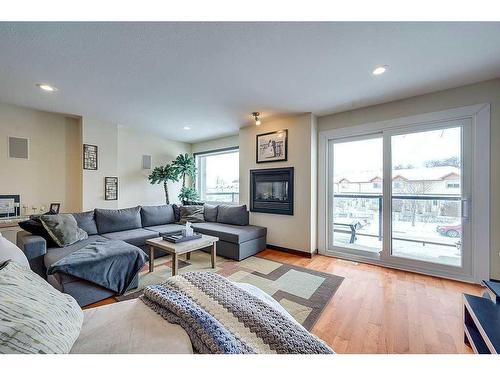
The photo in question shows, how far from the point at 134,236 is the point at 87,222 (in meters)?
0.74

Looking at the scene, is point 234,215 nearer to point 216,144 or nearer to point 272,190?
point 272,190

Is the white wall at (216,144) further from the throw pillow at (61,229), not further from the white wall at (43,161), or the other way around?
the throw pillow at (61,229)

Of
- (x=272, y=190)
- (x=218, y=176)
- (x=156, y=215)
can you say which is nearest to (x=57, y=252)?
(x=156, y=215)

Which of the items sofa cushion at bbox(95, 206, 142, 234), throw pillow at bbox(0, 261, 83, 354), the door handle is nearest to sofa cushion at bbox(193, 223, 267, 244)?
sofa cushion at bbox(95, 206, 142, 234)

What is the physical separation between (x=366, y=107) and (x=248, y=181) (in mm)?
2366

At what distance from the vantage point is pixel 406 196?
293 centimetres

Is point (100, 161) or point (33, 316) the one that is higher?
point (100, 161)

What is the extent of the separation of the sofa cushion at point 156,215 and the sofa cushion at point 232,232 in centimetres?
64

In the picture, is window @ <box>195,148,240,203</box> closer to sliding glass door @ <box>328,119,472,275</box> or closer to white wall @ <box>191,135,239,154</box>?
white wall @ <box>191,135,239,154</box>

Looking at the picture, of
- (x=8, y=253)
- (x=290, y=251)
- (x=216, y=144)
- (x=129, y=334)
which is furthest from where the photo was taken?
(x=216, y=144)

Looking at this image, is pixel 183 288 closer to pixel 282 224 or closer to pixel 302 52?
pixel 302 52

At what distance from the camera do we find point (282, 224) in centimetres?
377

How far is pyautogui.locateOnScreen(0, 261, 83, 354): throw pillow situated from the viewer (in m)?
0.59
